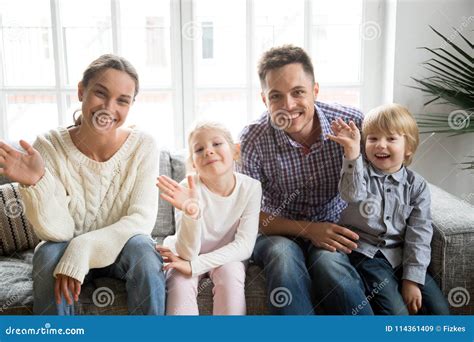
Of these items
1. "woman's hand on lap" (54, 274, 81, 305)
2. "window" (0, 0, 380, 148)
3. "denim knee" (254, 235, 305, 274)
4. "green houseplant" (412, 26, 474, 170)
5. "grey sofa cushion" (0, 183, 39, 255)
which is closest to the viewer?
"woman's hand on lap" (54, 274, 81, 305)

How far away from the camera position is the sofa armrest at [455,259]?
1.43 metres

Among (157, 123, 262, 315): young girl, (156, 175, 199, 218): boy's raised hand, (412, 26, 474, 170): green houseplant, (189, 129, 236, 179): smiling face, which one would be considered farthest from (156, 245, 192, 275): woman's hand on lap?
(412, 26, 474, 170): green houseplant

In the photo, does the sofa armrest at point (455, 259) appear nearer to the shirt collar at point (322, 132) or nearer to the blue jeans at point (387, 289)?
the blue jeans at point (387, 289)

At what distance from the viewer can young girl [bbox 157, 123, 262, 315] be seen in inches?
53.6

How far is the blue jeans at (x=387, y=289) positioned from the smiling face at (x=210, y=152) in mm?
414

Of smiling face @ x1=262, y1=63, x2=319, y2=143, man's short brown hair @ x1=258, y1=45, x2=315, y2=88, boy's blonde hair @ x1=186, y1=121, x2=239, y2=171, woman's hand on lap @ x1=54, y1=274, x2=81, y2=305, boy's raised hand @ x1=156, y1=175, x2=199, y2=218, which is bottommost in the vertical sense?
woman's hand on lap @ x1=54, y1=274, x2=81, y2=305

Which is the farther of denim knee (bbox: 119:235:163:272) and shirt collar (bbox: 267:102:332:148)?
shirt collar (bbox: 267:102:332:148)

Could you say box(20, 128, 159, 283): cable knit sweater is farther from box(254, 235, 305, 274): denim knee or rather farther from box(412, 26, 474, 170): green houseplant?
box(412, 26, 474, 170): green houseplant

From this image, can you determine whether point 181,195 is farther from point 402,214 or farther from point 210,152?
point 402,214

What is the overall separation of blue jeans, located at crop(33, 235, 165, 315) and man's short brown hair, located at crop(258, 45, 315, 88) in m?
0.55

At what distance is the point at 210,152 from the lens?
1.45 m

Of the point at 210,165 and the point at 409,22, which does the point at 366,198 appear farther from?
the point at 409,22

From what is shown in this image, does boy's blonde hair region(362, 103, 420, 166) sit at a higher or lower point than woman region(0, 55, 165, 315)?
higher

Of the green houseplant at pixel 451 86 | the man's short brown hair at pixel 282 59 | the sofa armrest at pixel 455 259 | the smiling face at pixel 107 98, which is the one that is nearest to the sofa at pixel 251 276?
the sofa armrest at pixel 455 259
